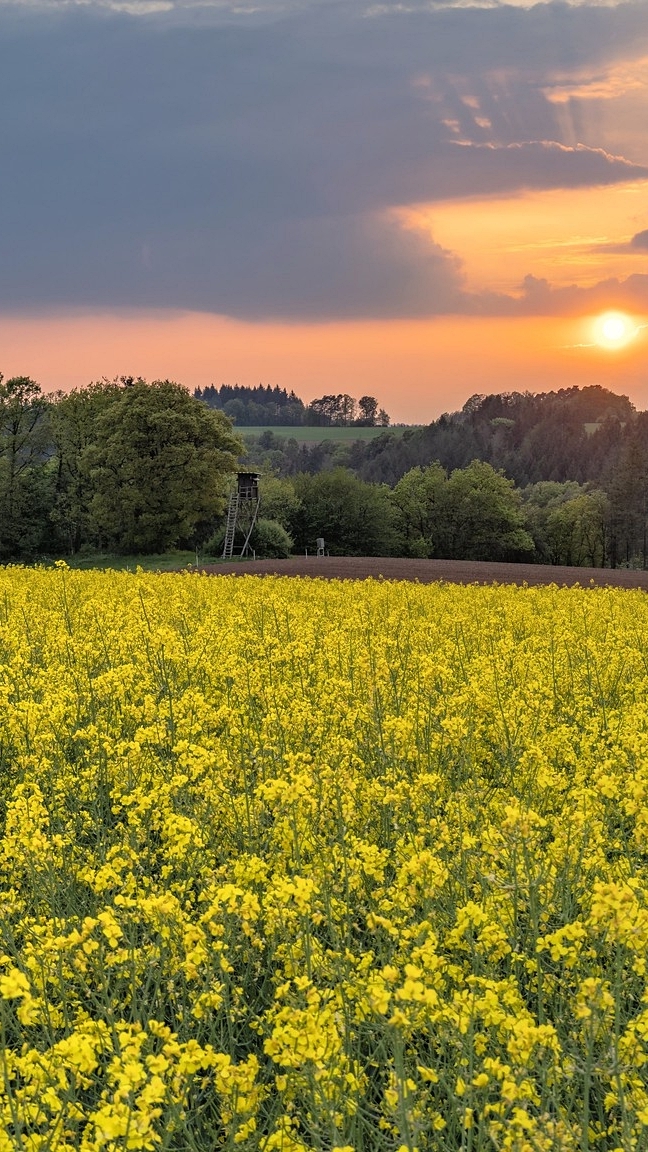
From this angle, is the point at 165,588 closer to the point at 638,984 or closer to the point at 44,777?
the point at 44,777

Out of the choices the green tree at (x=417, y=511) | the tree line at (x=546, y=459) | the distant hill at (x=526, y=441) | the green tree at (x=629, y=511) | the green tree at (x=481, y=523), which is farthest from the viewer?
the distant hill at (x=526, y=441)

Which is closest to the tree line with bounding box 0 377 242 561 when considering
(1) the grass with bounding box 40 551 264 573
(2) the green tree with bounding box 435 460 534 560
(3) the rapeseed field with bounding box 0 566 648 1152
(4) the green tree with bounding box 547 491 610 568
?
(1) the grass with bounding box 40 551 264 573

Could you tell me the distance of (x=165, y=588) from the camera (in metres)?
23.4

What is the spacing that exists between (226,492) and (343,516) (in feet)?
70.5

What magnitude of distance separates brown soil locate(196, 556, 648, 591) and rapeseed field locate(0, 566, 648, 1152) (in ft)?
92.1

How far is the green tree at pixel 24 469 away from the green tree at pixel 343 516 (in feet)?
71.4

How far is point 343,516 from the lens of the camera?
86188 millimetres

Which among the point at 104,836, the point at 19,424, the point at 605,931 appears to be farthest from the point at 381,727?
the point at 19,424

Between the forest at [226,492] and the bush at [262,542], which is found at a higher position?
the forest at [226,492]

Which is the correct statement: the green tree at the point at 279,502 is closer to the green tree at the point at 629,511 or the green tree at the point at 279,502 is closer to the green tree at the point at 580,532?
the green tree at the point at 580,532

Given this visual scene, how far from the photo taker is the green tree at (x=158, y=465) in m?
59.5

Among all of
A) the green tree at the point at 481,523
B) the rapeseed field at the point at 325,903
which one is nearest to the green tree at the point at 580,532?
the green tree at the point at 481,523

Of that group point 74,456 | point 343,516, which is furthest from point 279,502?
point 74,456

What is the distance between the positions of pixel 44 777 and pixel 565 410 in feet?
539
